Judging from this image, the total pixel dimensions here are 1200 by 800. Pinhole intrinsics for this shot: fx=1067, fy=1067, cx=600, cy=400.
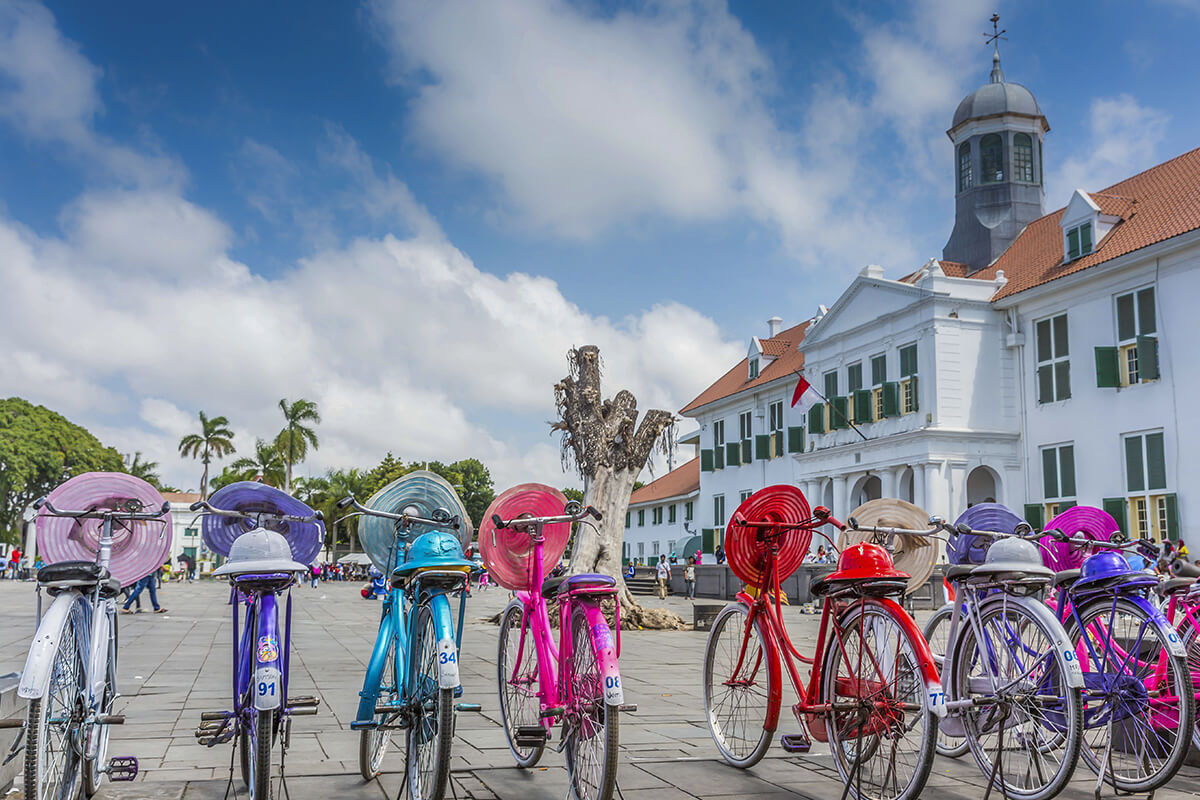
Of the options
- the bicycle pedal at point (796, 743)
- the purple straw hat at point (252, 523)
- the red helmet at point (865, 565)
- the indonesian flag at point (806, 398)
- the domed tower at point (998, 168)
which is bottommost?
the bicycle pedal at point (796, 743)

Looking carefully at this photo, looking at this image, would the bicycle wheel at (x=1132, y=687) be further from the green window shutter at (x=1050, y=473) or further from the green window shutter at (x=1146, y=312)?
the green window shutter at (x=1050, y=473)

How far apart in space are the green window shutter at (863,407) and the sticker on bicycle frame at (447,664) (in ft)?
96.8

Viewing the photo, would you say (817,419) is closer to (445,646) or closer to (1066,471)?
(1066,471)

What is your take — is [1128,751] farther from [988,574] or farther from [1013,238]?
[1013,238]

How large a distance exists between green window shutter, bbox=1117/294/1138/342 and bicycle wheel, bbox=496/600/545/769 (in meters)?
23.0

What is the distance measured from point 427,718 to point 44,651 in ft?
4.89

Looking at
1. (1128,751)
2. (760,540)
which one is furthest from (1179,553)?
(760,540)

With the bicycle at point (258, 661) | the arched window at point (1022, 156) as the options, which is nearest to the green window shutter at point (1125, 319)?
the arched window at point (1022, 156)

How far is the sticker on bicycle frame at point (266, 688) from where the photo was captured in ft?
13.4

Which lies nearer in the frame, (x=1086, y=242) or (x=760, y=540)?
(x=760, y=540)

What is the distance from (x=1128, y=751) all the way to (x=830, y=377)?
1197 inches

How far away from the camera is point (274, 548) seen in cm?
450

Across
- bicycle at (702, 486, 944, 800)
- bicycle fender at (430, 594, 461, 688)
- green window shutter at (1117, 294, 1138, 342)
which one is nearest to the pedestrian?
green window shutter at (1117, 294, 1138, 342)

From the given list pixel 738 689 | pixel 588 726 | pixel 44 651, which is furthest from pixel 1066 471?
pixel 44 651
